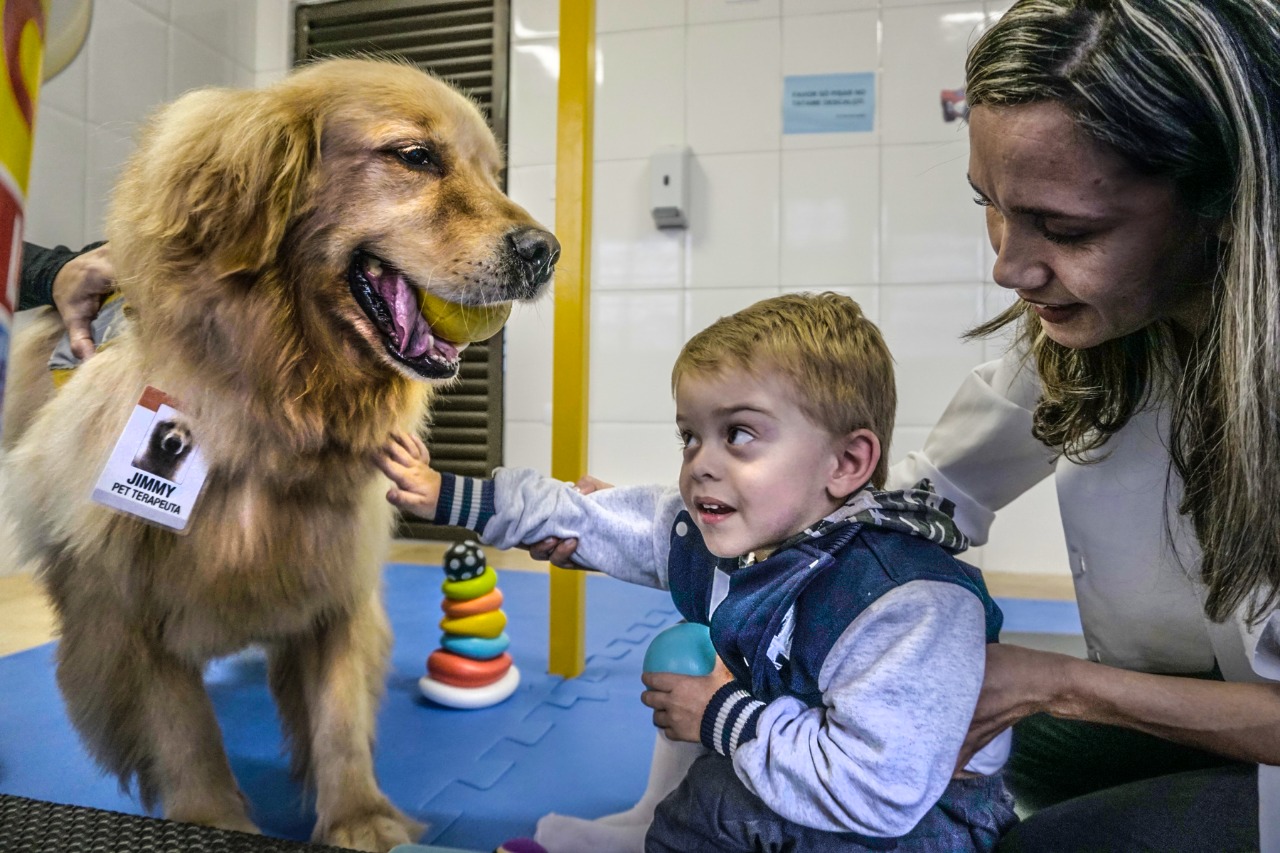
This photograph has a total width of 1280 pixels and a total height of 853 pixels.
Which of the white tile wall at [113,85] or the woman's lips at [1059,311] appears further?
the white tile wall at [113,85]

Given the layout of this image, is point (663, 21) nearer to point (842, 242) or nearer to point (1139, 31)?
point (842, 242)

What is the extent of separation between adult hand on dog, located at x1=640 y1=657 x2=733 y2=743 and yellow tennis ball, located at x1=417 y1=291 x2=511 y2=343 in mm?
451

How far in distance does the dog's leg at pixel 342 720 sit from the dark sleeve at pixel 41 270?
549mm

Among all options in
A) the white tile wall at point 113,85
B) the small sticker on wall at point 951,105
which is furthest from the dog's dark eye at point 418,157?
the small sticker on wall at point 951,105

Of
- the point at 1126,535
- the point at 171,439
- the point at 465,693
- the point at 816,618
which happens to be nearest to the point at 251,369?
the point at 171,439

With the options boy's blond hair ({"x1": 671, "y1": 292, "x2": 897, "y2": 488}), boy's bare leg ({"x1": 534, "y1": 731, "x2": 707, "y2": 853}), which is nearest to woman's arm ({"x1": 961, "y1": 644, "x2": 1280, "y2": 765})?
boy's blond hair ({"x1": 671, "y1": 292, "x2": 897, "y2": 488})

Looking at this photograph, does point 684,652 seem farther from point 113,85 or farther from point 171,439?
point 113,85

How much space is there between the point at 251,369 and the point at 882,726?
2.46 ft

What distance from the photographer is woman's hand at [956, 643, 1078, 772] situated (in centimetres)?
74

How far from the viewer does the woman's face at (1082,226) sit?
24.9 inches

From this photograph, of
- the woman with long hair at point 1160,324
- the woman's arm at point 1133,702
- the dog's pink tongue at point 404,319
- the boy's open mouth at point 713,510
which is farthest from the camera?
the dog's pink tongue at point 404,319

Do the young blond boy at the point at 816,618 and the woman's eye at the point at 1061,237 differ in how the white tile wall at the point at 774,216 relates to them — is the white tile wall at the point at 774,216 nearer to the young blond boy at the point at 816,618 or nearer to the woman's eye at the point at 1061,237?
the young blond boy at the point at 816,618

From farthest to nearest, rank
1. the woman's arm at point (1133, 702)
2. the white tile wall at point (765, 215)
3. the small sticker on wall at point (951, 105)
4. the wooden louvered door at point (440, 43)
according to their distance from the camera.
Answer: the small sticker on wall at point (951, 105) < the white tile wall at point (765, 215) < the wooden louvered door at point (440, 43) < the woman's arm at point (1133, 702)

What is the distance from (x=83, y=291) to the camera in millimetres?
978
